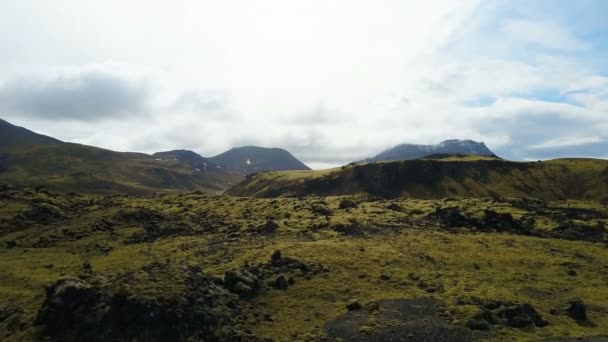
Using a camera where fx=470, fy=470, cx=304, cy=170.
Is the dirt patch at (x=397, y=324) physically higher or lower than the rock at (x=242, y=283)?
lower

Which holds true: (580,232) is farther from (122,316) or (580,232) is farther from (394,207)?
(122,316)

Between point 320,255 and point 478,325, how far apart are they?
88.5ft

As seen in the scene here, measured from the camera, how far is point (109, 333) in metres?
37.7

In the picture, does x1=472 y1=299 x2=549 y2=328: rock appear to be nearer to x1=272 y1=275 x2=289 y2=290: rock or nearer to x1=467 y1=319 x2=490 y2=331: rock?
x1=467 y1=319 x2=490 y2=331: rock

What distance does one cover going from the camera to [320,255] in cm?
6612

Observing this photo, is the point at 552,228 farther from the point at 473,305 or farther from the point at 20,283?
the point at 20,283

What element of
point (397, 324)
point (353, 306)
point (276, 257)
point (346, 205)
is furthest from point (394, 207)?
point (397, 324)

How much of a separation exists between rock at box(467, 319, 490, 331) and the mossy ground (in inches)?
59.9

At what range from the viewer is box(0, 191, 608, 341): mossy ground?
46312 millimetres

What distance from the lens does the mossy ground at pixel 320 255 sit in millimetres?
46312

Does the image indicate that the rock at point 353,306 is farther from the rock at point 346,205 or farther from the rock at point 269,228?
the rock at point 346,205

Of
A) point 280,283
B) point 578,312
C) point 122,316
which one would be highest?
point 122,316

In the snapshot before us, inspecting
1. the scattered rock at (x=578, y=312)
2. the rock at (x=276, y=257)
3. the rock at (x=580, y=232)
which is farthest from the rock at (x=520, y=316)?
the rock at (x=580, y=232)

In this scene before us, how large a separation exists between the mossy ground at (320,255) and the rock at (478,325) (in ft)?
4.99
